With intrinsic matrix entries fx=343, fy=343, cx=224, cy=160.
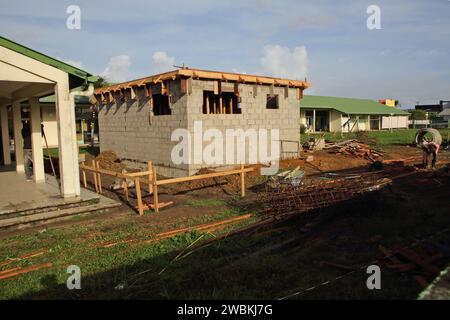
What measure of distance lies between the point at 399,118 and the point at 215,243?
171ft

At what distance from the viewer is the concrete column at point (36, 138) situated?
1175cm

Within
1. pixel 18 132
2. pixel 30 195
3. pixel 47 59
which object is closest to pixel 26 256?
pixel 30 195

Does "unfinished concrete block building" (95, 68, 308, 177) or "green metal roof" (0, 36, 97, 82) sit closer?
"green metal roof" (0, 36, 97, 82)

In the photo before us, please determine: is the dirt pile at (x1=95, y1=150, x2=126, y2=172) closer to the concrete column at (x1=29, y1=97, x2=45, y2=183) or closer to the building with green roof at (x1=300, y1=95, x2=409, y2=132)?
the concrete column at (x1=29, y1=97, x2=45, y2=183)

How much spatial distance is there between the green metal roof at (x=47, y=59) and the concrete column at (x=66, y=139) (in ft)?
0.78

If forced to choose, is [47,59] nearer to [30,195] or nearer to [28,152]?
[30,195]

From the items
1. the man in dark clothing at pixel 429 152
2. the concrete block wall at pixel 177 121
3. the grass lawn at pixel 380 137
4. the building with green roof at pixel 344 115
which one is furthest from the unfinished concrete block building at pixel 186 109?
the building with green roof at pixel 344 115

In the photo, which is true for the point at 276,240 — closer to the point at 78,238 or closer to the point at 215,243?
the point at 215,243

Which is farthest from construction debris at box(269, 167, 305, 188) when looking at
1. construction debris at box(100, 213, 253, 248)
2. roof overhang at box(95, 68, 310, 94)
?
roof overhang at box(95, 68, 310, 94)

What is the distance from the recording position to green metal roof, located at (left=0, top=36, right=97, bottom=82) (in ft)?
25.8

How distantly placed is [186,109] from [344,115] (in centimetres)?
3477

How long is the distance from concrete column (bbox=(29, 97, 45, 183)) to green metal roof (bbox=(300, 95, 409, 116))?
105ft

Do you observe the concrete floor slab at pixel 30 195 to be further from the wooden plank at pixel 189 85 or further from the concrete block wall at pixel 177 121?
the wooden plank at pixel 189 85
